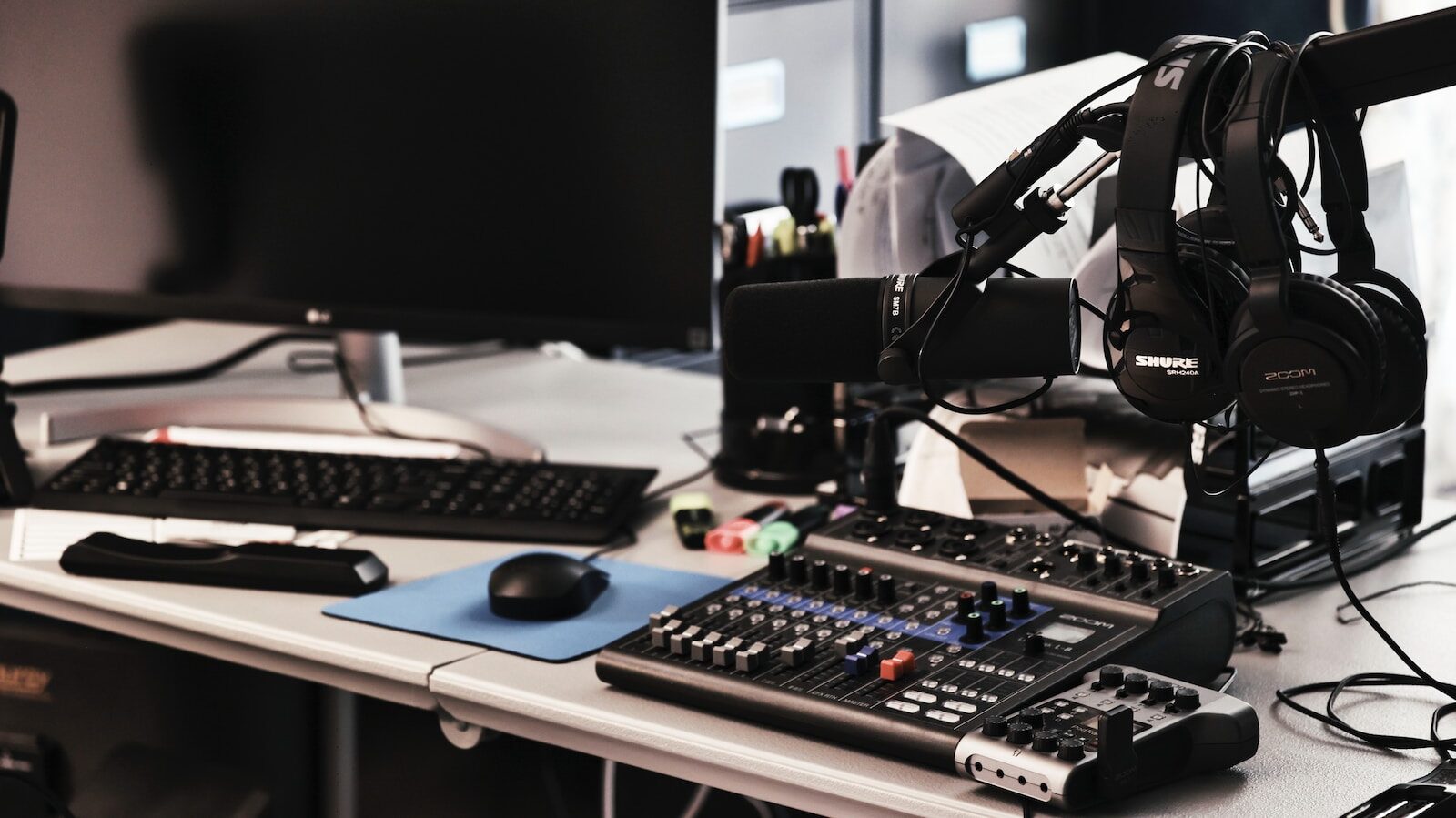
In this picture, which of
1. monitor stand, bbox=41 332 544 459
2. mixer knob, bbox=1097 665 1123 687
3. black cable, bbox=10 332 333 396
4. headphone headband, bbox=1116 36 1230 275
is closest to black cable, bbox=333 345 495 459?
A: monitor stand, bbox=41 332 544 459

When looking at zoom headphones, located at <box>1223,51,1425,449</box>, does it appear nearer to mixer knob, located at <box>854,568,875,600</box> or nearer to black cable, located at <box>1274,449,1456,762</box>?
black cable, located at <box>1274,449,1456,762</box>

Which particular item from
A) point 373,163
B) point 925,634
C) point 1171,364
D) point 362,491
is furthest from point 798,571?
point 373,163

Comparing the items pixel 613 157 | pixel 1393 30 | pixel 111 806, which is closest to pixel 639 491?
pixel 613 157

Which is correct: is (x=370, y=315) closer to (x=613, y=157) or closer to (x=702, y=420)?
(x=613, y=157)

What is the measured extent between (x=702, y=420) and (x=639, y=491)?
1.23ft

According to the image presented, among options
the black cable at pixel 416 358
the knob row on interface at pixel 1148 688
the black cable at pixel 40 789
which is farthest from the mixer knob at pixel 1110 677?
the black cable at pixel 416 358

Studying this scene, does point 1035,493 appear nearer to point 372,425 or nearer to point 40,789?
point 372,425

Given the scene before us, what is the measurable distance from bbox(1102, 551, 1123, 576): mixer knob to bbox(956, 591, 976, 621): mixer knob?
0.28 ft

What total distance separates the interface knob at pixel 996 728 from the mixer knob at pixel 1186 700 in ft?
0.30

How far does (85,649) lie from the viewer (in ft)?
4.04

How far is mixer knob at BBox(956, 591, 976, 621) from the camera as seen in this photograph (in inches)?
34.3

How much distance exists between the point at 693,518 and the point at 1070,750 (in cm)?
52

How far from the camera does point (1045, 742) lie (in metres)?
0.71

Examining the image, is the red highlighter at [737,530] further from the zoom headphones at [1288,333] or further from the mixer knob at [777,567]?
the zoom headphones at [1288,333]
